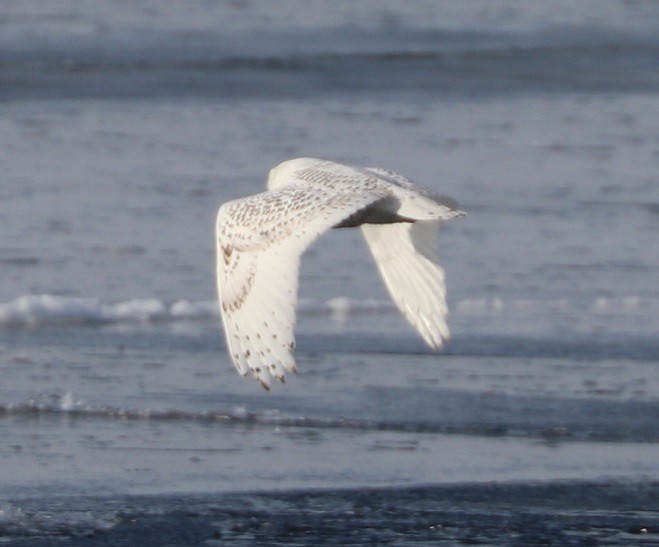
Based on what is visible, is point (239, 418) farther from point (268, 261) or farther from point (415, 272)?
point (268, 261)

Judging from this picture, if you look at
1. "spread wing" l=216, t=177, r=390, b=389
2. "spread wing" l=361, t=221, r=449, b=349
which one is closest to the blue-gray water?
"spread wing" l=361, t=221, r=449, b=349

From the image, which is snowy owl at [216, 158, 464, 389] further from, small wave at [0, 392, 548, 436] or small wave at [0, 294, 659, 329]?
small wave at [0, 294, 659, 329]

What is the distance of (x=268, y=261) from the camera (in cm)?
490

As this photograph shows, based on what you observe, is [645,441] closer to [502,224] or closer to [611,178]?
[502,224]

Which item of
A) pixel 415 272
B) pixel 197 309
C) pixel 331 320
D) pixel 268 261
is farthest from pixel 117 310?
pixel 268 261

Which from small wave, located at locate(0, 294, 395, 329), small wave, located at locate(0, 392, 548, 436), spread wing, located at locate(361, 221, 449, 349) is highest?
spread wing, located at locate(361, 221, 449, 349)

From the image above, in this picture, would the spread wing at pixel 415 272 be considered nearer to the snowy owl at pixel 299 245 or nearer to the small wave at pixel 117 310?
the snowy owl at pixel 299 245

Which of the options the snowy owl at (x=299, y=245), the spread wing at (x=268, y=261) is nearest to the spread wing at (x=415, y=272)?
the snowy owl at (x=299, y=245)

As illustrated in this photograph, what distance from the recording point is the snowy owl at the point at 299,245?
15.4 feet

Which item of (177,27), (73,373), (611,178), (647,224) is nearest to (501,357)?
(73,373)

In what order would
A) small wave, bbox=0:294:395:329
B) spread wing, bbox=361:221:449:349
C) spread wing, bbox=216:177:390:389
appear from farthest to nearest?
small wave, bbox=0:294:395:329
spread wing, bbox=361:221:449:349
spread wing, bbox=216:177:390:389

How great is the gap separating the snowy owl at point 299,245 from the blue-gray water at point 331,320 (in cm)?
78

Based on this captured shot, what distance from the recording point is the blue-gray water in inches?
223

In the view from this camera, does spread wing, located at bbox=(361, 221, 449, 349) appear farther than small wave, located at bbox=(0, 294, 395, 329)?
No
